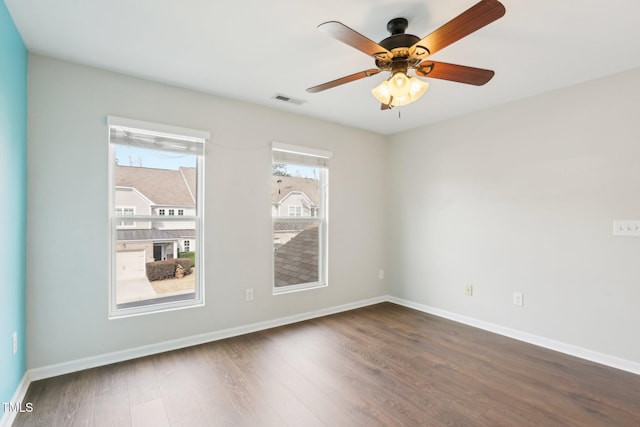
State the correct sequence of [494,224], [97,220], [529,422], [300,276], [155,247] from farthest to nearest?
[300,276]
[494,224]
[155,247]
[97,220]
[529,422]

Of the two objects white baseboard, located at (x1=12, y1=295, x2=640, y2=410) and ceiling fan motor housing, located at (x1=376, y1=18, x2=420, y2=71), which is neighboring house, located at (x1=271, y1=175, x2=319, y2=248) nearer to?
white baseboard, located at (x1=12, y1=295, x2=640, y2=410)

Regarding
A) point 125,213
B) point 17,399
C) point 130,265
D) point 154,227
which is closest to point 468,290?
point 154,227

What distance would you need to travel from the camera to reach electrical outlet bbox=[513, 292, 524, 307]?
3152mm

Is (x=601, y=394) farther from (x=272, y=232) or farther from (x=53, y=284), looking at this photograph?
(x=53, y=284)

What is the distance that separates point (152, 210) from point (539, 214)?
3.78 m

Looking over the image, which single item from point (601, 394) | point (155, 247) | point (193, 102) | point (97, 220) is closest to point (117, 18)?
point (193, 102)

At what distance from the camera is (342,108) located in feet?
11.4

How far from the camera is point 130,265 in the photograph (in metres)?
2.75

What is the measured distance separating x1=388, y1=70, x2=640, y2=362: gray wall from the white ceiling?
293mm

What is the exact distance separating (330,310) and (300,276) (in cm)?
61

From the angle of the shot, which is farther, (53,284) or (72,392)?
(53,284)

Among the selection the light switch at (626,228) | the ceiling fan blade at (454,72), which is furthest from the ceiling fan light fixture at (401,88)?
the light switch at (626,228)

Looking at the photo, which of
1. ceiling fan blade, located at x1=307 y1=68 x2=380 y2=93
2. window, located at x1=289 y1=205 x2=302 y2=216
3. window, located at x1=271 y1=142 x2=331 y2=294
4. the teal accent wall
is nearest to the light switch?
ceiling fan blade, located at x1=307 y1=68 x2=380 y2=93

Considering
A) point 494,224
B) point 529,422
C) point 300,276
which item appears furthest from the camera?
point 300,276
